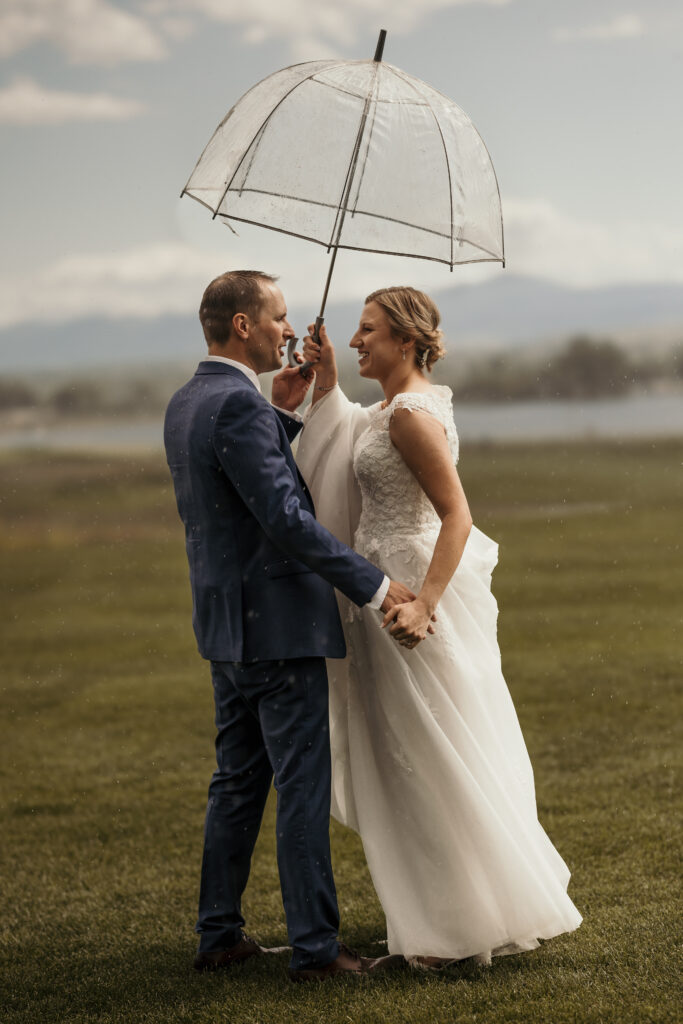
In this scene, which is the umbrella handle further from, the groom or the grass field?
the grass field

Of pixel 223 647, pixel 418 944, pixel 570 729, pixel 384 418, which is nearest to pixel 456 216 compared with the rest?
pixel 384 418

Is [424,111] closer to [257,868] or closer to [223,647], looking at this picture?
[223,647]

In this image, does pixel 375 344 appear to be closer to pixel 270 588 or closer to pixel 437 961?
pixel 270 588

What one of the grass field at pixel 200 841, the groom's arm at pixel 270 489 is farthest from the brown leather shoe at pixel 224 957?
the groom's arm at pixel 270 489

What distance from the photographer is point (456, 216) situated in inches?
136

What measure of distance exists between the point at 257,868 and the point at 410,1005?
1.84 metres

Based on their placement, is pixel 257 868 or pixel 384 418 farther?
pixel 257 868

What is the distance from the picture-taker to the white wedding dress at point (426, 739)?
332 cm

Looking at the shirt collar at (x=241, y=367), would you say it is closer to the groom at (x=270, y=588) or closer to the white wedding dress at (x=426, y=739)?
the groom at (x=270, y=588)

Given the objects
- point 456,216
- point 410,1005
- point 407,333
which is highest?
point 456,216

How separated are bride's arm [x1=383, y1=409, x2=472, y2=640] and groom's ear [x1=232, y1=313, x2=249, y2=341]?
1.65 feet

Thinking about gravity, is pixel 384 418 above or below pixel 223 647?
above

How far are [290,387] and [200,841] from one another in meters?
2.62

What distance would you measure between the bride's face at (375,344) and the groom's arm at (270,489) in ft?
1.65
